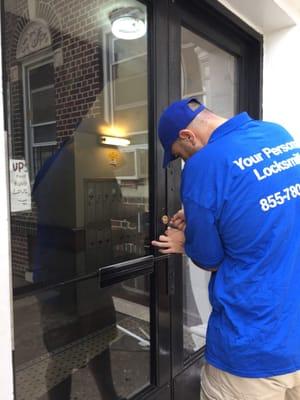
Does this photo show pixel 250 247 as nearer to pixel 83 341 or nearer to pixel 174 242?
pixel 174 242

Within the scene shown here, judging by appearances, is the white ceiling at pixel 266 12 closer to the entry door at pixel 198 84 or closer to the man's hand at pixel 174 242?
the entry door at pixel 198 84

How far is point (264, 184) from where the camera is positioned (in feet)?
3.64

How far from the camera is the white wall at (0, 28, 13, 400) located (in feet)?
3.20

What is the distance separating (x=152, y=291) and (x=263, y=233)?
0.90 meters

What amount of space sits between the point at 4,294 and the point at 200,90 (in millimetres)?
1722

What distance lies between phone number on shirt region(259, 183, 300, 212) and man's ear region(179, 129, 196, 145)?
345 mm

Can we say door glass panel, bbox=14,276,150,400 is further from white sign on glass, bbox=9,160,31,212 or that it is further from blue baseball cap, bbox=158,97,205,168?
blue baseball cap, bbox=158,97,205,168

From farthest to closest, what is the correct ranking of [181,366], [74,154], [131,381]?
1. [181,366]
2. [131,381]
3. [74,154]

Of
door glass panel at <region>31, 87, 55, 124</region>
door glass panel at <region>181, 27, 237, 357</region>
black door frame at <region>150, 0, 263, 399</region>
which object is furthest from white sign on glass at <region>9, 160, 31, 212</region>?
door glass panel at <region>181, 27, 237, 357</region>

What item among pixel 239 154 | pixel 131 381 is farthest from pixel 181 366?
pixel 239 154

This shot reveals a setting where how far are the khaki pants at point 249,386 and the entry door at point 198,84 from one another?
2.23 feet

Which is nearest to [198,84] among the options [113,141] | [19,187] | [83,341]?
[113,141]

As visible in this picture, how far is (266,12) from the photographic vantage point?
2.26m

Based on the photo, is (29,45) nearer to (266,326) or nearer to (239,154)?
(239,154)
